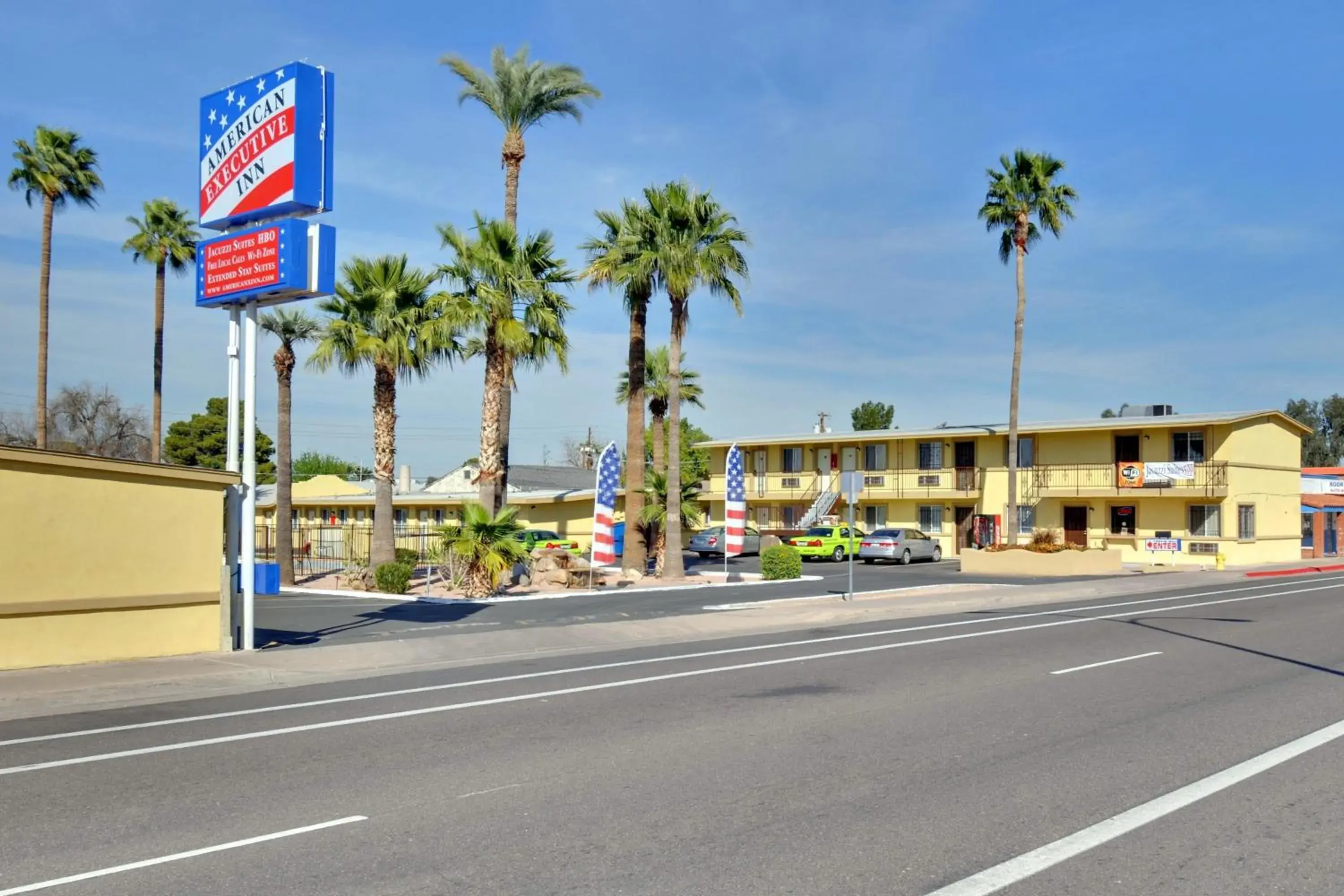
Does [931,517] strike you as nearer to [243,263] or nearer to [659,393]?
[659,393]

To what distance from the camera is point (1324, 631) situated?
18.5 metres

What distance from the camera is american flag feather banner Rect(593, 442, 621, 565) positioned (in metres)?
31.1

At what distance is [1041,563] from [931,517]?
46.0 feet

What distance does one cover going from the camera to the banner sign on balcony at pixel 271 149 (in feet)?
52.3

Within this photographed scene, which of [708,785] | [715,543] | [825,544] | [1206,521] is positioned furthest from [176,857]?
[1206,521]

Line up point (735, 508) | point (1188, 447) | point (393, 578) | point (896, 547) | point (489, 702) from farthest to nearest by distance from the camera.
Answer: point (1188, 447), point (896, 547), point (735, 508), point (393, 578), point (489, 702)

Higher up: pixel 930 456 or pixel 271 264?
pixel 271 264

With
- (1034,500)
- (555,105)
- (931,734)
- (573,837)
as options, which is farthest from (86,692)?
(1034,500)

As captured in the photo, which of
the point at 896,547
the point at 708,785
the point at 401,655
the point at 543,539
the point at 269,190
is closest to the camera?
the point at 708,785

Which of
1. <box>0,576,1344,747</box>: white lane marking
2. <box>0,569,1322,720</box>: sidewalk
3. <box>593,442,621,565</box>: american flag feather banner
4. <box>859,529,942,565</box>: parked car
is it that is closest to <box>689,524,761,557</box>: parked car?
<box>859,529,942,565</box>: parked car

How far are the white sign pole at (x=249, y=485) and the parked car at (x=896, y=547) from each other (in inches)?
1179

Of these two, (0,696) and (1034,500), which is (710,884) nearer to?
(0,696)

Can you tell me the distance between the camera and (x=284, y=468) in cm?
3172

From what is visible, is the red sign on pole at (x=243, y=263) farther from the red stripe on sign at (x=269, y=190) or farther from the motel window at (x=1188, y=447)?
the motel window at (x=1188, y=447)
